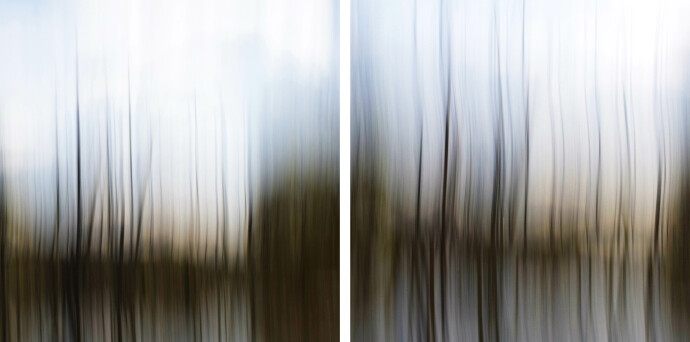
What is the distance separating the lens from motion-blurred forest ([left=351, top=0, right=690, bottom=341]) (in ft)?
3.43

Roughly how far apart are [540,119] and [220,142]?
0.76 m

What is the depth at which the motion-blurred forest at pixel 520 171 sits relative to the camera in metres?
1.04

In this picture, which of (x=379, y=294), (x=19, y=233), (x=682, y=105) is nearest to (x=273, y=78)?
(x=379, y=294)

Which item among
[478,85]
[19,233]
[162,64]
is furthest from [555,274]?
[19,233]

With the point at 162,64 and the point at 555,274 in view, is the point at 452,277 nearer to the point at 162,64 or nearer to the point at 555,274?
the point at 555,274

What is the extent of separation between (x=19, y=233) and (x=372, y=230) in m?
0.83

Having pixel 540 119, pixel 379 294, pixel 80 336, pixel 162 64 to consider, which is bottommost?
pixel 80 336

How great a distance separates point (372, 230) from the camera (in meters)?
1.06

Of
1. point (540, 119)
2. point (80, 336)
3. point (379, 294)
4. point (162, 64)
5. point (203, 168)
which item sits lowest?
point (80, 336)

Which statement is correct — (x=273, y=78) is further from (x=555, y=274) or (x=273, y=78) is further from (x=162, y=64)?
(x=555, y=274)

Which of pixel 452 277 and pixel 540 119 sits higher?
pixel 540 119

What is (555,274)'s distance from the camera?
105 cm

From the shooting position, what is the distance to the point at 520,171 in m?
1.05

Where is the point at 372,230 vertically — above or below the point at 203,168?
below
